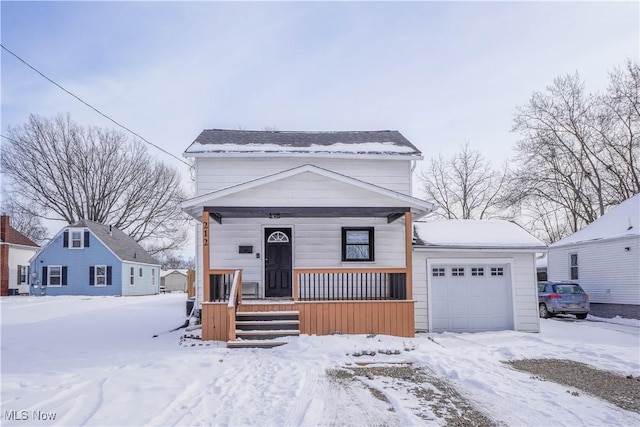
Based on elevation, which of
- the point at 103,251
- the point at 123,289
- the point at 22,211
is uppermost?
the point at 22,211

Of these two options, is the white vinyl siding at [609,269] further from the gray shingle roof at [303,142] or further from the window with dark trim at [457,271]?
the gray shingle roof at [303,142]

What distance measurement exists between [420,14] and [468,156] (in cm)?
2223

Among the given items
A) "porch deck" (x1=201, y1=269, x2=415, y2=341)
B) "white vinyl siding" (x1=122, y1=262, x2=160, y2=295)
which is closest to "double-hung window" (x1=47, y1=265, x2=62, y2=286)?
"white vinyl siding" (x1=122, y1=262, x2=160, y2=295)

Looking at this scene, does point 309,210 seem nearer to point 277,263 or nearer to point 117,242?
point 277,263

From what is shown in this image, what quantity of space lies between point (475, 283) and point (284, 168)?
595cm

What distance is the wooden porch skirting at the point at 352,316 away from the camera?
986cm

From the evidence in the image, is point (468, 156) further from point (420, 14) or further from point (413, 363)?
point (413, 363)

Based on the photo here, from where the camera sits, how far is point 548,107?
26562mm

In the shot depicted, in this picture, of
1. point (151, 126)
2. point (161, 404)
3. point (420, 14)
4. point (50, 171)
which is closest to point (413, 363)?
point (161, 404)

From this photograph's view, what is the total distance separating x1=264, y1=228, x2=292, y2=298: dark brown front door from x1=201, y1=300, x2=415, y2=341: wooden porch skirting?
1.94 metres

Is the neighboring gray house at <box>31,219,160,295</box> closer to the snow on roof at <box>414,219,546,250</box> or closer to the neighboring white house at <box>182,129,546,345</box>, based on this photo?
the neighboring white house at <box>182,129,546,345</box>

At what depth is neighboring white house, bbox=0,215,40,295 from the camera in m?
28.8

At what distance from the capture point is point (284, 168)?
12305 mm

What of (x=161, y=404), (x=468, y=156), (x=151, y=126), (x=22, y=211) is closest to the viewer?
(x=161, y=404)
